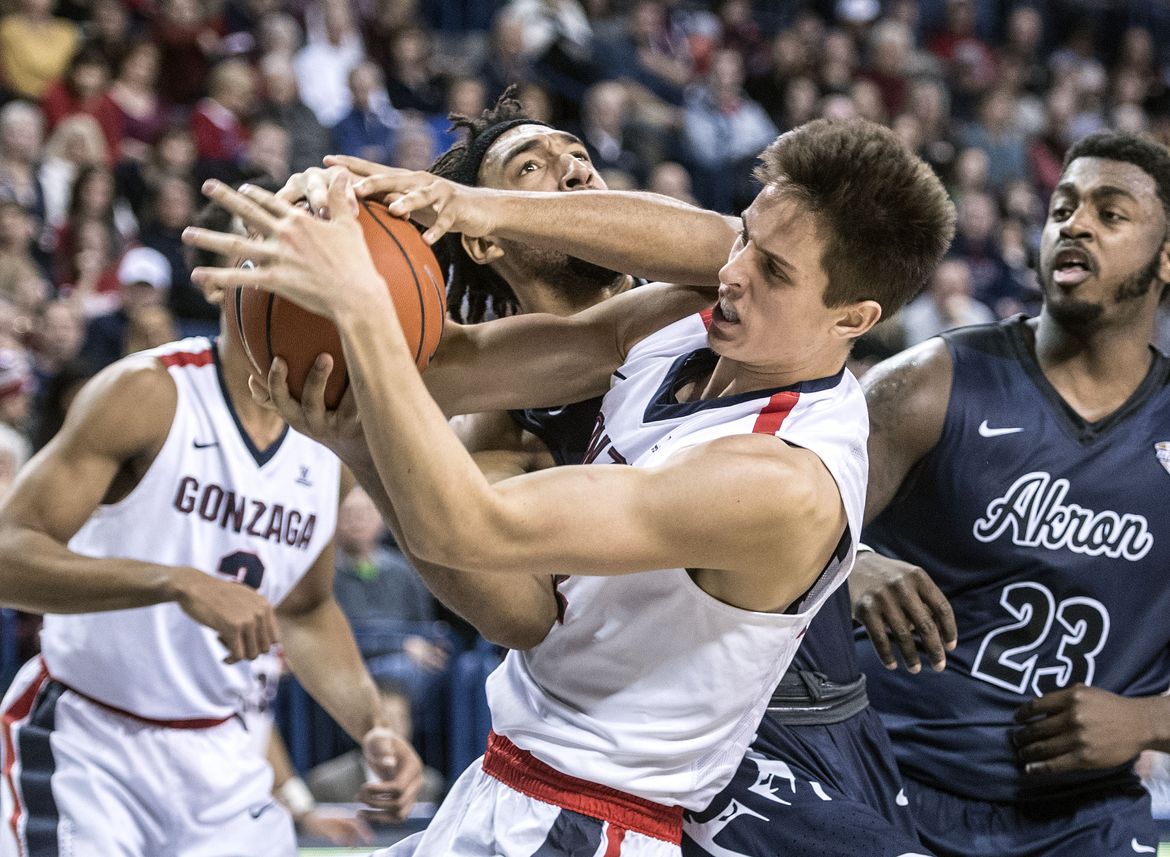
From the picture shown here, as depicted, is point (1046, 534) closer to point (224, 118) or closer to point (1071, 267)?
point (1071, 267)

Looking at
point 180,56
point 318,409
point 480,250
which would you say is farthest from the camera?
point 180,56

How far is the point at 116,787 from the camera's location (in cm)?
362

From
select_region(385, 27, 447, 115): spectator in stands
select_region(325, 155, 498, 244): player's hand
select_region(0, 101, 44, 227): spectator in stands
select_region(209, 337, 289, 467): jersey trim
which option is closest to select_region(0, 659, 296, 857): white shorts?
select_region(209, 337, 289, 467): jersey trim

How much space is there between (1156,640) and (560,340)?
1583 millimetres

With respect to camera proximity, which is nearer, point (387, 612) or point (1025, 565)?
point (1025, 565)

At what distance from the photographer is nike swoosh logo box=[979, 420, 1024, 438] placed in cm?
345

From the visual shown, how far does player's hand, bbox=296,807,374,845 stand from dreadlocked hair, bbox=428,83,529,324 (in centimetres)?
184

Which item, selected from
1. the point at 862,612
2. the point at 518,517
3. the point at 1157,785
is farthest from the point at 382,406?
the point at 1157,785

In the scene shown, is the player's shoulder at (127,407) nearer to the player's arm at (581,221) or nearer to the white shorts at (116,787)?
the white shorts at (116,787)

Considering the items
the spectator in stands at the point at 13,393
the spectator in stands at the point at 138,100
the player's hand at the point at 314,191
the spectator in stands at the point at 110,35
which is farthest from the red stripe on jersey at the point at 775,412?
the spectator in stands at the point at 110,35

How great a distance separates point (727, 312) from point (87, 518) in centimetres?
183

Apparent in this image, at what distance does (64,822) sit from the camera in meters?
3.52

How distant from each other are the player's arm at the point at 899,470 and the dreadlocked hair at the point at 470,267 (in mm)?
871

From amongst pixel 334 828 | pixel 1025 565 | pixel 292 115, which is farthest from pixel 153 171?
pixel 1025 565
